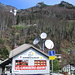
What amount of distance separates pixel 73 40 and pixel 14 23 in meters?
29.4

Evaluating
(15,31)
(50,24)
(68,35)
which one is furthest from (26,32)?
(68,35)

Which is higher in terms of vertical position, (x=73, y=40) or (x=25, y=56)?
(x=73, y=40)

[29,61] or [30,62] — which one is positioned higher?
[29,61]

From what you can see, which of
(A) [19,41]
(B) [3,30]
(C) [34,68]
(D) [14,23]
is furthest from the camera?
(D) [14,23]

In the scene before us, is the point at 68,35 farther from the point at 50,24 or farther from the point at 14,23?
the point at 14,23

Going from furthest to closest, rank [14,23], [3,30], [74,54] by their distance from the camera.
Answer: [14,23] → [3,30] → [74,54]

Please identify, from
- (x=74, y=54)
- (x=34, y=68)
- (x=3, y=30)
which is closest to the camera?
(x=34, y=68)

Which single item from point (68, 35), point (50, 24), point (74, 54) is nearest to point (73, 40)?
point (68, 35)

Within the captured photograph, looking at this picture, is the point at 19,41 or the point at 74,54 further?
the point at 19,41

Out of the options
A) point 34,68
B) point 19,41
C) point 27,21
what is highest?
point 27,21

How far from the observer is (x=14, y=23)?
95.3 meters

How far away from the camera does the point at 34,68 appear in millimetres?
23109

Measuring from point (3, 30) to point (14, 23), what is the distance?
1789cm

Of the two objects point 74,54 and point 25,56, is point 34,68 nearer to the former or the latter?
point 25,56
